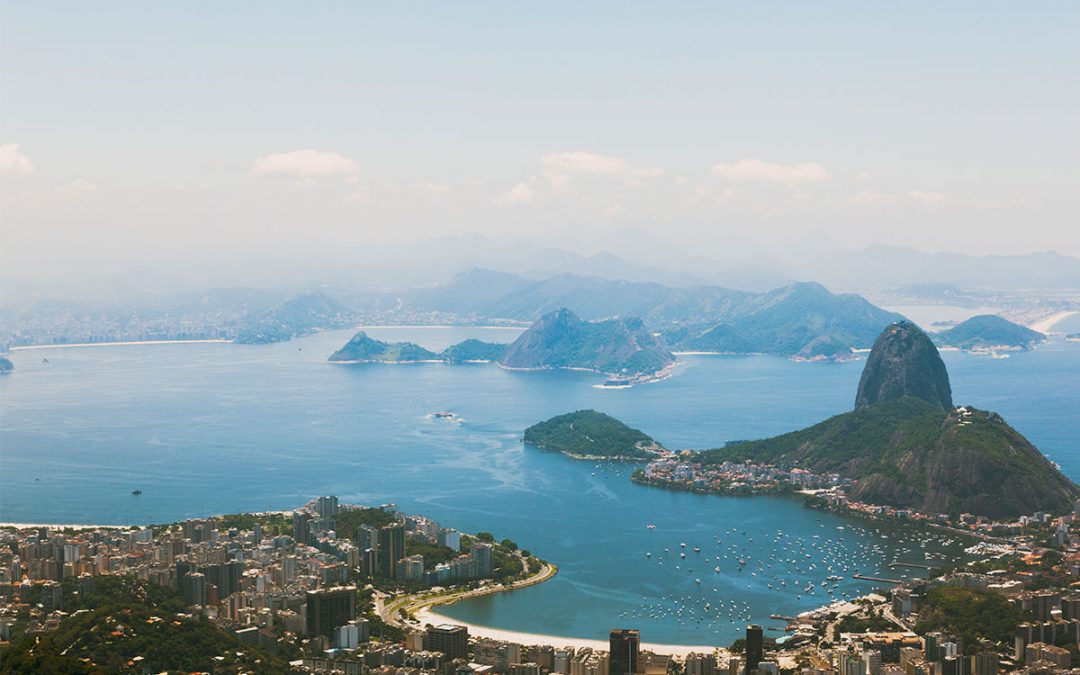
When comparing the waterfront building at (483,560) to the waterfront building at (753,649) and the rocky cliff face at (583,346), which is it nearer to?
the waterfront building at (753,649)

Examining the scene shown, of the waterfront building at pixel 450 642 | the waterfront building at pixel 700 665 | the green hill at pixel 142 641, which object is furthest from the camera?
the waterfront building at pixel 450 642

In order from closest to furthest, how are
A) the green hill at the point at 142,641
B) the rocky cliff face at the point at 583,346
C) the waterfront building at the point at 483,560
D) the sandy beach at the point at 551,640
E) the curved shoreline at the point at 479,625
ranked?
the green hill at the point at 142,641 → the sandy beach at the point at 551,640 → the curved shoreline at the point at 479,625 → the waterfront building at the point at 483,560 → the rocky cliff face at the point at 583,346

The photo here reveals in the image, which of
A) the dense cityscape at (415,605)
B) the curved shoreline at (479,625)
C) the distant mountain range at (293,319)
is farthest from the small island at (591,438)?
the distant mountain range at (293,319)

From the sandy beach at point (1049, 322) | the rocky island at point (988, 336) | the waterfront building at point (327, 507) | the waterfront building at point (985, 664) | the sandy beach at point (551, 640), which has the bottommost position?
the sandy beach at point (551, 640)

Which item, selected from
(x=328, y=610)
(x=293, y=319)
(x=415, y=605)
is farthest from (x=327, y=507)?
(x=293, y=319)

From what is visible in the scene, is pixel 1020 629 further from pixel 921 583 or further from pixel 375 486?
pixel 375 486

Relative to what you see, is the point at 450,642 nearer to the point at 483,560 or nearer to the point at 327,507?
the point at 483,560

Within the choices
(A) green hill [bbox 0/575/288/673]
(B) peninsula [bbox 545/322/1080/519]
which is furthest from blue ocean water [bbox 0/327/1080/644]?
(A) green hill [bbox 0/575/288/673]
